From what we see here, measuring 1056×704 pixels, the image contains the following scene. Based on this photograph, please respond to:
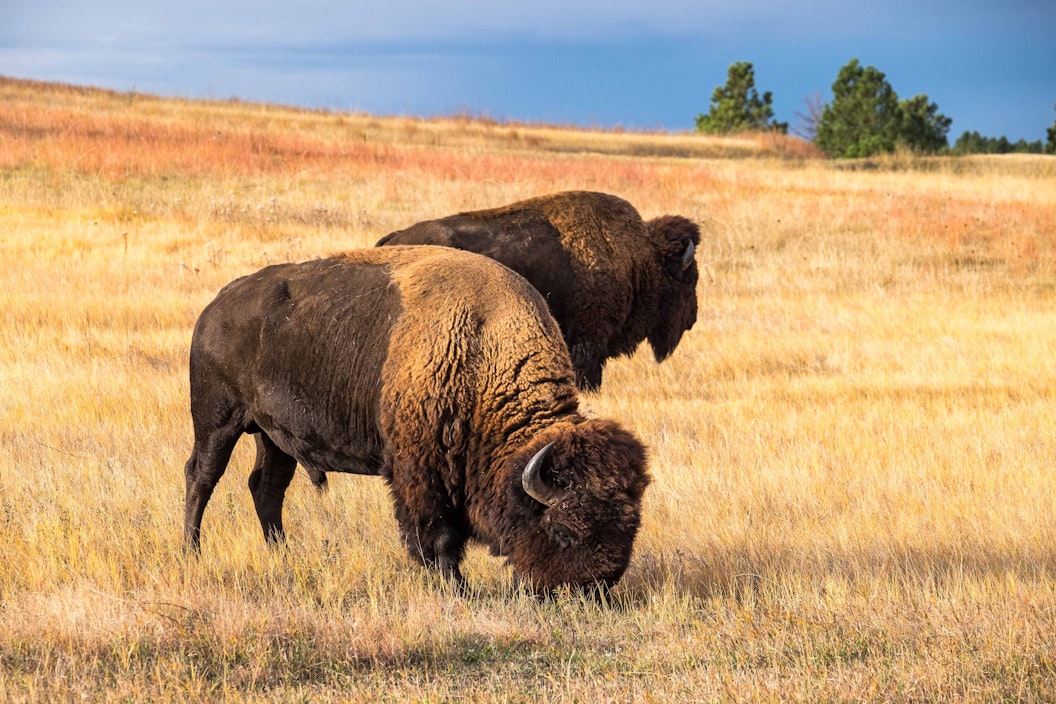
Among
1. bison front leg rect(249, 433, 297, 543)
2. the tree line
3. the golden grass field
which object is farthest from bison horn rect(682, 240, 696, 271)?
the tree line

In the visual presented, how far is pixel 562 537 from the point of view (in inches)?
185

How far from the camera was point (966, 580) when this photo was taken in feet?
17.6

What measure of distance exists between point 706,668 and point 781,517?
2.60 metres

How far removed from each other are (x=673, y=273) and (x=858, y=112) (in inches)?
1793

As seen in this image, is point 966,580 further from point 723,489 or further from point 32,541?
point 32,541

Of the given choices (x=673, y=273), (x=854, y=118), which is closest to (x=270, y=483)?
(x=673, y=273)

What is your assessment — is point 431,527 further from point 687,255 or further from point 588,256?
point 687,255

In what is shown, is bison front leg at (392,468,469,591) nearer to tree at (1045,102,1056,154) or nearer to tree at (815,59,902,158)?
tree at (815,59,902,158)

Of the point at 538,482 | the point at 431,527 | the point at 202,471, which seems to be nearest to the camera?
the point at 538,482

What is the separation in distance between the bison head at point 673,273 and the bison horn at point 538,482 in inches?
235

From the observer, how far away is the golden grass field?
4250 millimetres

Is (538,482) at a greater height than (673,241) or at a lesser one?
lesser

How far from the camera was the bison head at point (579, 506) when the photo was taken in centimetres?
462

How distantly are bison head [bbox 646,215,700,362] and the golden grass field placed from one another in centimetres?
67
